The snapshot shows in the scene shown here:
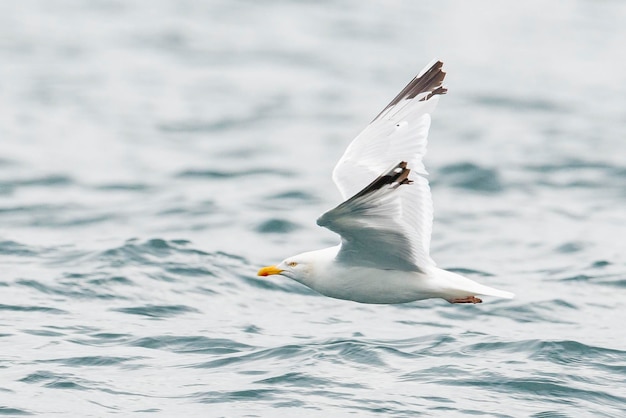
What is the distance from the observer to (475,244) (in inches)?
632

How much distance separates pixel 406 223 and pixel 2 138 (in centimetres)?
1260

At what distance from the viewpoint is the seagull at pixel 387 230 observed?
8852mm

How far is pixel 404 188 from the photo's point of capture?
384 inches

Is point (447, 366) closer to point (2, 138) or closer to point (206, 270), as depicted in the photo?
point (206, 270)

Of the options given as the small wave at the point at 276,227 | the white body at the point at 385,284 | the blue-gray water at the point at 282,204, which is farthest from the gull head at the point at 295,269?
the small wave at the point at 276,227

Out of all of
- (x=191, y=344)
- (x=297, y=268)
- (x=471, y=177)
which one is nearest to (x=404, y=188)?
(x=297, y=268)

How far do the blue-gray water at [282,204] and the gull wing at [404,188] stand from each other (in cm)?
153

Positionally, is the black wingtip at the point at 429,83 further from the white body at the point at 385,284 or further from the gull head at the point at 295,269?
the gull head at the point at 295,269

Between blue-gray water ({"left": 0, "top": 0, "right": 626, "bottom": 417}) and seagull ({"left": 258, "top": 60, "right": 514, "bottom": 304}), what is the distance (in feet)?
3.81

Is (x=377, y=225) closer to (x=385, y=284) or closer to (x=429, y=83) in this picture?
(x=385, y=284)

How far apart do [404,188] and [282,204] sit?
25.6 ft

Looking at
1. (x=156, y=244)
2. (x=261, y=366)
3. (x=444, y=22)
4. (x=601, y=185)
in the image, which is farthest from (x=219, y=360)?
(x=444, y=22)

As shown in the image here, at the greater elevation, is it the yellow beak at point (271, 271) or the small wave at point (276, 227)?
the small wave at point (276, 227)

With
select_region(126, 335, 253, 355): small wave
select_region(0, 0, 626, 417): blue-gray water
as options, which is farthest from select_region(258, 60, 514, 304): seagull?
select_region(126, 335, 253, 355): small wave
